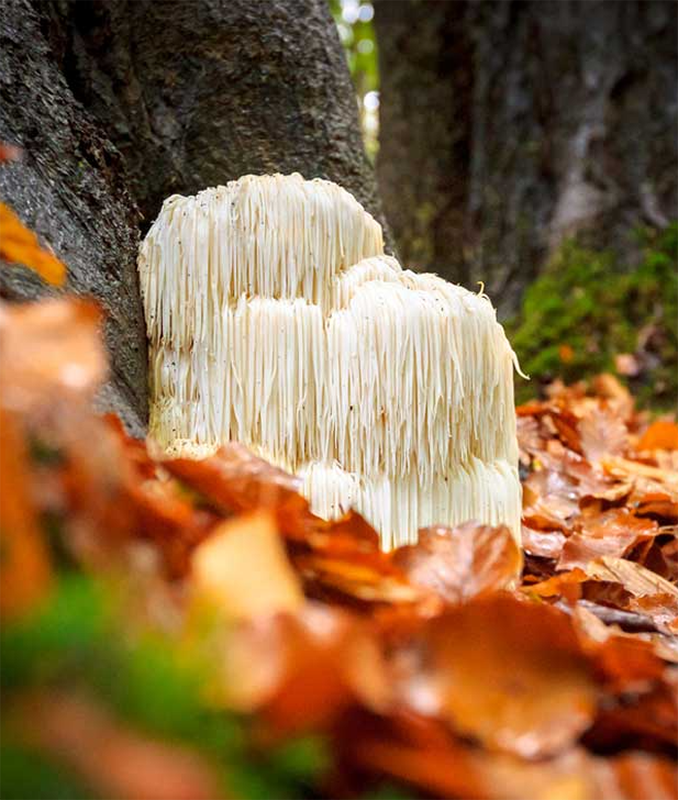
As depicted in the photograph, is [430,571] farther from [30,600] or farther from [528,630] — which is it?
[30,600]

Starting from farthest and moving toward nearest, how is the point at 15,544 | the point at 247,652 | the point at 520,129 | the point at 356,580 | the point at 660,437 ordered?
the point at 520,129
the point at 660,437
the point at 356,580
the point at 247,652
the point at 15,544

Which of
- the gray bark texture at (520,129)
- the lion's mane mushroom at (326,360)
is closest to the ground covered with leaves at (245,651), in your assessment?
the lion's mane mushroom at (326,360)

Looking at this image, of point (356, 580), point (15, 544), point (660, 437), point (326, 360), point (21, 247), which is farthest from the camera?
point (660, 437)

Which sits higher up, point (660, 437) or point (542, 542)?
point (660, 437)

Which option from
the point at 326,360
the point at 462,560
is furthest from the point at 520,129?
the point at 462,560

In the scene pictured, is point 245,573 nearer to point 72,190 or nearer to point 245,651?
point 245,651

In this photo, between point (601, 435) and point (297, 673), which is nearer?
point (297, 673)

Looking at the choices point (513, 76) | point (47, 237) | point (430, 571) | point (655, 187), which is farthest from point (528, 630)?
point (513, 76)
